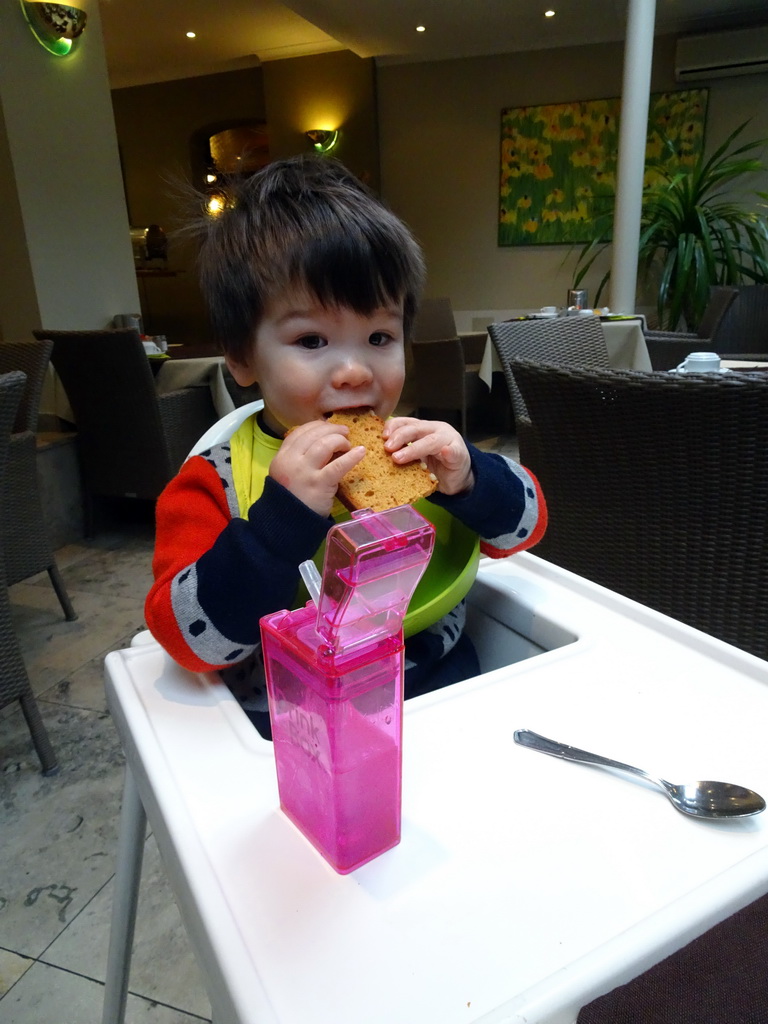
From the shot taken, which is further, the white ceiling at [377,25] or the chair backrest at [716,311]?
the white ceiling at [377,25]

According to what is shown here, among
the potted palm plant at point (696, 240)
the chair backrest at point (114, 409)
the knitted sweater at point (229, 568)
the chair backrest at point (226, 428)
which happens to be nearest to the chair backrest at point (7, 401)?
the chair backrest at point (226, 428)

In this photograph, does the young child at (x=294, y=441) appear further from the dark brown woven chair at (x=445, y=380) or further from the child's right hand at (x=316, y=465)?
the dark brown woven chair at (x=445, y=380)

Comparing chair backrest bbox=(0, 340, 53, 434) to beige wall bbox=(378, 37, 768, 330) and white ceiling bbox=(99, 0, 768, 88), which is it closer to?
white ceiling bbox=(99, 0, 768, 88)

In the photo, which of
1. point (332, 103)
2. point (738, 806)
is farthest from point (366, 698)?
point (332, 103)

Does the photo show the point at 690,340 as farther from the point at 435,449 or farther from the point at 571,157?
the point at 435,449

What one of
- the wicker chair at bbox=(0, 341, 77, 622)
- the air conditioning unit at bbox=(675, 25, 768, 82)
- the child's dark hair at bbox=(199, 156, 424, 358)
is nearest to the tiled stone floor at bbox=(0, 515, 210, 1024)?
the wicker chair at bbox=(0, 341, 77, 622)

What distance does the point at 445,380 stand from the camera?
14.4 ft

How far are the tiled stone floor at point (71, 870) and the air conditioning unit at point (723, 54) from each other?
249 inches

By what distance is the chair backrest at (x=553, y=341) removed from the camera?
87.6 inches

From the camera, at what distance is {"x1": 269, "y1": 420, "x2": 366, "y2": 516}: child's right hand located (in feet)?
1.85

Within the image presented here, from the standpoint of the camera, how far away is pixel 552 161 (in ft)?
20.7

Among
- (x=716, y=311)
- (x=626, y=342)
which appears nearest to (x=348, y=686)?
(x=626, y=342)

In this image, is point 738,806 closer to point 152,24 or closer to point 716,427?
point 716,427

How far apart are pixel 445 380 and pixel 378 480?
389 centimetres
